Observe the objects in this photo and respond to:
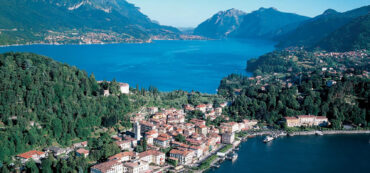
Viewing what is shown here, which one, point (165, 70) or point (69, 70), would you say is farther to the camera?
point (165, 70)

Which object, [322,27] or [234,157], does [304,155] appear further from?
[322,27]

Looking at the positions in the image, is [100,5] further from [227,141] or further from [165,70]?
[227,141]

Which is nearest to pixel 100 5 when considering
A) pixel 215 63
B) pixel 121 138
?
pixel 215 63

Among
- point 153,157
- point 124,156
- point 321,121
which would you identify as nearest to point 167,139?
point 153,157

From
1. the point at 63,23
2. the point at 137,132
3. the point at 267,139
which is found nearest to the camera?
the point at 137,132

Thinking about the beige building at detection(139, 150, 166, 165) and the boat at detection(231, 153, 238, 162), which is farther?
the boat at detection(231, 153, 238, 162)

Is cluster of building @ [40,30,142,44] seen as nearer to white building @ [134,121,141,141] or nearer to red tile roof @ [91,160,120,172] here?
white building @ [134,121,141,141]

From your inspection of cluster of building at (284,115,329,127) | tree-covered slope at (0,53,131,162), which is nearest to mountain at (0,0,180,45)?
tree-covered slope at (0,53,131,162)
